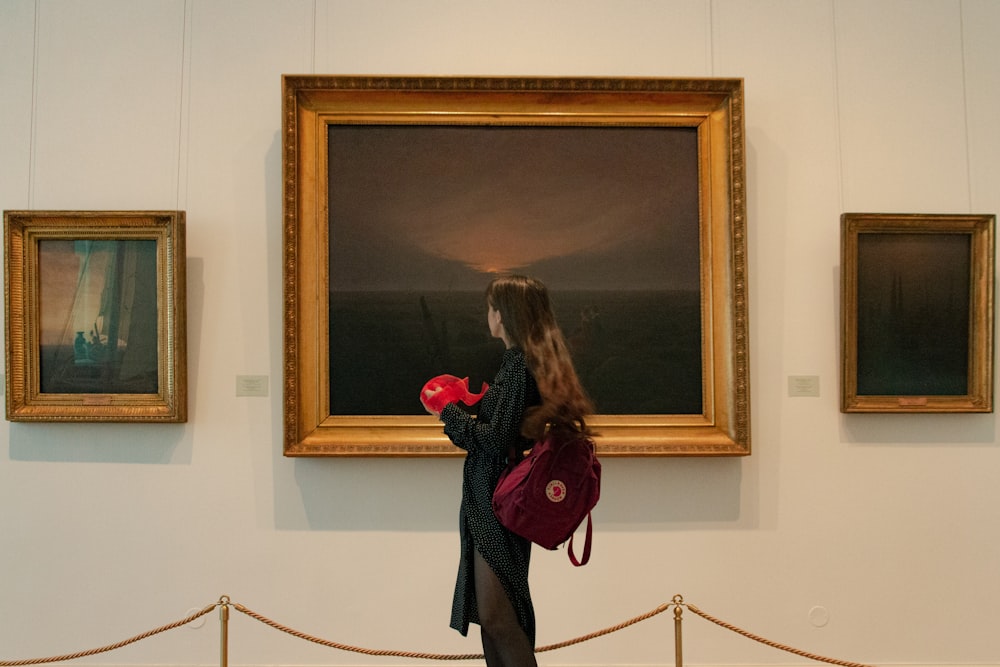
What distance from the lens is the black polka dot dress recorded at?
351 centimetres

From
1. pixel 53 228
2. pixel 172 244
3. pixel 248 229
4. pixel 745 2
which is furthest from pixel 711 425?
pixel 53 228

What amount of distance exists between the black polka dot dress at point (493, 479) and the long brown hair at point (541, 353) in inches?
2.9

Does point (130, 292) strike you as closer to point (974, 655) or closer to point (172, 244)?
point (172, 244)

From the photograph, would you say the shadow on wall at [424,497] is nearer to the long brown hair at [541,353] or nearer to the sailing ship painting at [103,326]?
the sailing ship painting at [103,326]

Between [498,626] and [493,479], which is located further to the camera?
[493,479]

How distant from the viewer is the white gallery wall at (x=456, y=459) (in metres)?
5.28

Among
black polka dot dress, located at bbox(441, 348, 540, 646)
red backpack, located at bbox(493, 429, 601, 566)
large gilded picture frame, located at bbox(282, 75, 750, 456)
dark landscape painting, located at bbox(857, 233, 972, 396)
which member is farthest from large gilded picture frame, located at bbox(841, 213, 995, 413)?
black polka dot dress, located at bbox(441, 348, 540, 646)

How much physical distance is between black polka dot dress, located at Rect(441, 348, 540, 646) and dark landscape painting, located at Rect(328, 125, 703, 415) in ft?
5.23

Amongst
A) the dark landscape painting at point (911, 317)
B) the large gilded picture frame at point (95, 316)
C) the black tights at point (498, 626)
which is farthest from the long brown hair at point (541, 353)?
the dark landscape painting at point (911, 317)

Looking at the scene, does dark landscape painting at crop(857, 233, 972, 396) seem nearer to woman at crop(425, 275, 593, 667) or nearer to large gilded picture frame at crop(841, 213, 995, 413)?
large gilded picture frame at crop(841, 213, 995, 413)

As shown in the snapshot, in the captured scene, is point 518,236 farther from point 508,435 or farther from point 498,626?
point 498,626

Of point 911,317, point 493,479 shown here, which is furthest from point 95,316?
point 911,317

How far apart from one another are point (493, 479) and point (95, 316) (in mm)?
3263

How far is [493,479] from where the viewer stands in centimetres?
362
